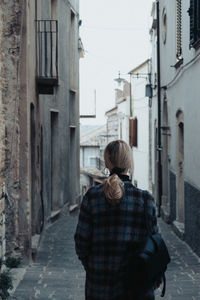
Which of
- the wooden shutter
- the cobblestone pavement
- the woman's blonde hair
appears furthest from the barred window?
the wooden shutter

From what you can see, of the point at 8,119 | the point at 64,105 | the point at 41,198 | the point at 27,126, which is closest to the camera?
the point at 8,119

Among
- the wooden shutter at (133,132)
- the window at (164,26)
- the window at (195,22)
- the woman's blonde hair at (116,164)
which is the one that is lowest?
the woman's blonde hair at (116,164)

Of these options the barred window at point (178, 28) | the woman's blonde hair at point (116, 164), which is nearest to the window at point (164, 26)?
the barred window at point (178, 28)

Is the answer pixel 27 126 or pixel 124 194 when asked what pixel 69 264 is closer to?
pixel 27 126

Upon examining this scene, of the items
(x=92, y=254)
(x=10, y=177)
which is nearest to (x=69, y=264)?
(x=10, y=177)

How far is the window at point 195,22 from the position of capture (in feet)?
32.4

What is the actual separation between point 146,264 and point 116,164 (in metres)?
0.66

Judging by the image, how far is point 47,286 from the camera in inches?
290

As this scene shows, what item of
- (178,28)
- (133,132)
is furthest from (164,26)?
(133,132)

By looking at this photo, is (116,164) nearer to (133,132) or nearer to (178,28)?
(178,28)

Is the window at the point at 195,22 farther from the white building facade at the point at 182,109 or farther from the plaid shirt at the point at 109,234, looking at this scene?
the plaid shirt at the point at 109,234

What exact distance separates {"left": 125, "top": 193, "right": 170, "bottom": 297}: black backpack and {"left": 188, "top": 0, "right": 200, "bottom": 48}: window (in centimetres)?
653

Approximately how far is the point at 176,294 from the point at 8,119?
11.3 ft

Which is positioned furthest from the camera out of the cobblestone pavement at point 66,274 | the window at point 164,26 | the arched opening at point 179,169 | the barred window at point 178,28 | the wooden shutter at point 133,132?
the wooden shutter at point 133,132
